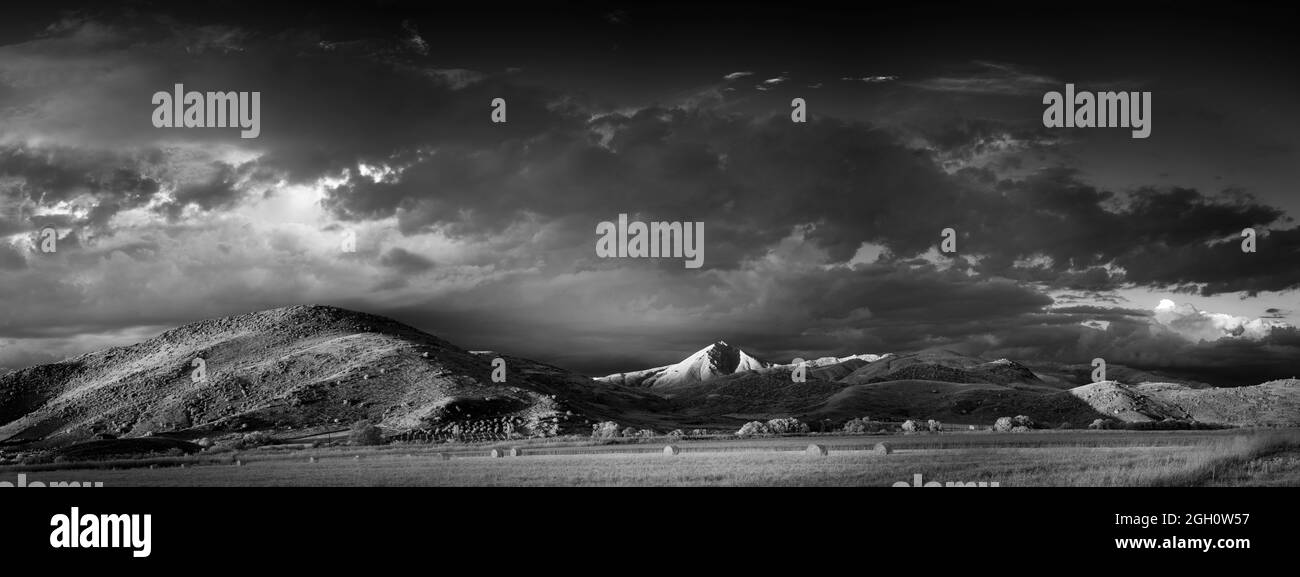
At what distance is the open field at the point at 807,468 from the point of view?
43312 millimetres

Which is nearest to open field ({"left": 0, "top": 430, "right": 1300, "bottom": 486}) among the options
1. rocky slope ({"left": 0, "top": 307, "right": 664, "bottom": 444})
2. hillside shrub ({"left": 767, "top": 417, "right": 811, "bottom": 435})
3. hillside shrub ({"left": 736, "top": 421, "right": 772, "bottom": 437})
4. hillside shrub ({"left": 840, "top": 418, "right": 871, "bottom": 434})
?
hillside shrub ({"left": 736, "top": 421, "right": 772, "bottom": 437})

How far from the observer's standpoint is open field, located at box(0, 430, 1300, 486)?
43312mm

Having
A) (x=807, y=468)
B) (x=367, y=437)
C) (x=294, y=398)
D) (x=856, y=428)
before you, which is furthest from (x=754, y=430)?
(x=294, y=398)

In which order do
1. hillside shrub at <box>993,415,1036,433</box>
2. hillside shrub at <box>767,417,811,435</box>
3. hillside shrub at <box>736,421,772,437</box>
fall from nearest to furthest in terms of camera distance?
1. hillside shrub at <box>736,421,772,437</box>
2. hillside shrub at <box>767,417,811,435</box>
3. hillside shrub at <box>993,415,1036,433</box>

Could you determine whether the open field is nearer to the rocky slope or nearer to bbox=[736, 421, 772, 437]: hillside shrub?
bbox=[736, 421, 772, 437]: hillside shrub

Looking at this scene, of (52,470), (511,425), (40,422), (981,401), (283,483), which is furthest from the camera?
(981,401)

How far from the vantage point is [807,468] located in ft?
165

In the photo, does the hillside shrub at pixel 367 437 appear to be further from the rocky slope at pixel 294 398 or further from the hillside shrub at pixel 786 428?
the hillside shrub at pixel 786 428
